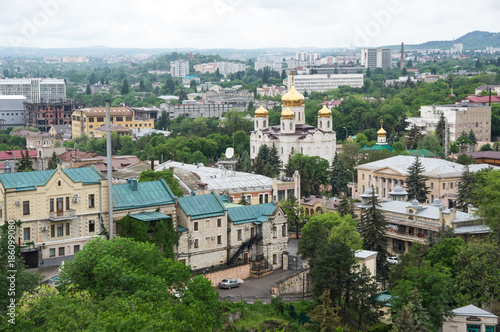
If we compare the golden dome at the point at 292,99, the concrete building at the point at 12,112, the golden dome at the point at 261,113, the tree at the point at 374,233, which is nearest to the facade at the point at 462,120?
the golden dome at the point at 292,99

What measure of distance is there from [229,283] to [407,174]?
35197mm

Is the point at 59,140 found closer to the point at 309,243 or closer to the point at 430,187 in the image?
the point at 430,187

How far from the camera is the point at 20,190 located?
4369cm

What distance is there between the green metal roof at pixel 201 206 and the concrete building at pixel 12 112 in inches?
5653

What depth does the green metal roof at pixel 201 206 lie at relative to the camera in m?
49.2

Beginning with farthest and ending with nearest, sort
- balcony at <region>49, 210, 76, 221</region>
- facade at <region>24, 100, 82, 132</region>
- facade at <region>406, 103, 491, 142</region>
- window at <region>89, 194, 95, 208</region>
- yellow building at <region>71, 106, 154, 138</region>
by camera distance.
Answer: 1. facade at <region>24, 100, 82, 132</region>
2. yellow building at <region>71, 106, 154, 138</region>
3. facade at <region>406, 103, 491, 142</region>
4. window at <region>89, 194, 95, 208</region>
5. balcony at <region>49, 210, 76, 221</region>

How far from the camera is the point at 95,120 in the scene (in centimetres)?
15238

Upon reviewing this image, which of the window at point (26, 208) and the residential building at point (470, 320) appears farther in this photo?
the window at point (26, 208)

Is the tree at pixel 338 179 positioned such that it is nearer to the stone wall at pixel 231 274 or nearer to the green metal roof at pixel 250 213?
the green metal roof at pixel 250 213

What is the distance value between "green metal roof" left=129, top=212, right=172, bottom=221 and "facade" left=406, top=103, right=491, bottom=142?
7517 cm

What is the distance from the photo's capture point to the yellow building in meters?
151

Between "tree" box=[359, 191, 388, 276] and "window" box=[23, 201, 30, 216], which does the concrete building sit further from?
"window" box=[23, 201, 30, 216]

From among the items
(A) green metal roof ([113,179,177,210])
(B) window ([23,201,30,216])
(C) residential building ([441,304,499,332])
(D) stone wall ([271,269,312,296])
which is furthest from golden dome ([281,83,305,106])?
(B) window ([23,201,30,216])

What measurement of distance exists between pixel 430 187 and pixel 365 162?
14.2 metres
